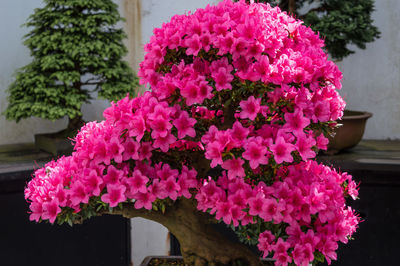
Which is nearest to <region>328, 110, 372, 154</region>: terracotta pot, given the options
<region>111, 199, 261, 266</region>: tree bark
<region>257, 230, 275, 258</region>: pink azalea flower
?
<region>111, 199, 261, 266</region>: tree bark

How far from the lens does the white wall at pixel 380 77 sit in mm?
2879

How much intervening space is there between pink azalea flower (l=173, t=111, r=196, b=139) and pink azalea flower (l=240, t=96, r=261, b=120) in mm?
103

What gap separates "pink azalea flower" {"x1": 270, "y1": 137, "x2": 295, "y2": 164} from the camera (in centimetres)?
79

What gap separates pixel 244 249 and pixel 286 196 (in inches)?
10.9

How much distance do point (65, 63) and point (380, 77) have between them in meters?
2.14

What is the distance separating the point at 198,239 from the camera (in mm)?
1046

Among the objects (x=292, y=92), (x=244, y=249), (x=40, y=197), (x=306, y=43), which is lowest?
(x=244, y=249)

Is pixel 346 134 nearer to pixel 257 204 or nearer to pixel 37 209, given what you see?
pixel 257 204

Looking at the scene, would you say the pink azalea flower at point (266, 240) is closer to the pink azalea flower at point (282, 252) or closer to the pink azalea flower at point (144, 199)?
the pink azalea flower at point (282, 252)

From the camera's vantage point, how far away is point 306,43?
0.93m

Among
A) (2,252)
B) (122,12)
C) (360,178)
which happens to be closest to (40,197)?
(2,252)

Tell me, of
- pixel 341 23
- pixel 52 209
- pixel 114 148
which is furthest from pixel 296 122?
pixel 341 23

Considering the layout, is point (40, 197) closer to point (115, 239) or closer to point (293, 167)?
point (293, 167)

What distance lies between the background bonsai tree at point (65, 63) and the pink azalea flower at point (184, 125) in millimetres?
1704
